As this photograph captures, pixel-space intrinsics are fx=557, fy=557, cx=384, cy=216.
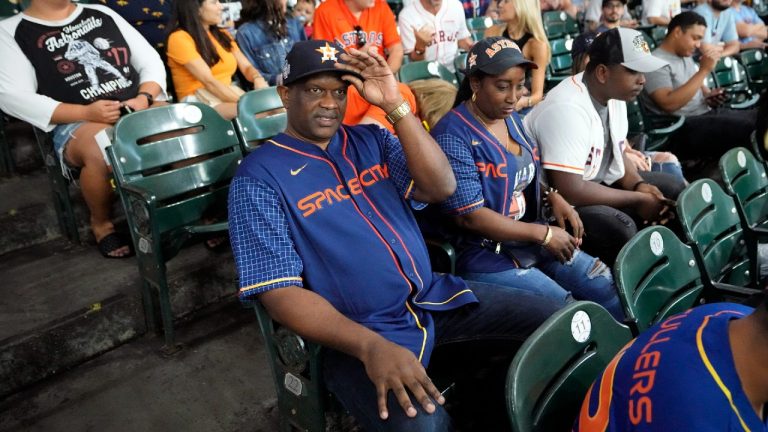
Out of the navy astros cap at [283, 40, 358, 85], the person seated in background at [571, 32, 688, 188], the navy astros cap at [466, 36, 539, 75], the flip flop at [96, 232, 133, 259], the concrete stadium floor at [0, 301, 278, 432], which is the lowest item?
the concrete stadium floor at [0, 301, 278, 432]

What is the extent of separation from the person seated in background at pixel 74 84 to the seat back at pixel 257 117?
0.57m

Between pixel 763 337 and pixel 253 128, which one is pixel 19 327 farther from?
pixel 763 337

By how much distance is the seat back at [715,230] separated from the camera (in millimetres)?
2016

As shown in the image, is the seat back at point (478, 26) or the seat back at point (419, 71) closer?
the seat back at point (419, 71)

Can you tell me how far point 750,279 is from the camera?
2256 millimetres

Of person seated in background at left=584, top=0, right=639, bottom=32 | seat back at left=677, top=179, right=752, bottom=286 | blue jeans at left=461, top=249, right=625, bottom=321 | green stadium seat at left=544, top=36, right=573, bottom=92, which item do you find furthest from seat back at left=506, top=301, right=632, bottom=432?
person seated in background at left=584, top=0, right=639, bottom=32

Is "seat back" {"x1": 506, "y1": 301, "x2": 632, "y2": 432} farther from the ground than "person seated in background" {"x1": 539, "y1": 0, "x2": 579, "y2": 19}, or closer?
closer

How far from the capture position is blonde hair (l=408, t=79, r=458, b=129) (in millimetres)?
2482

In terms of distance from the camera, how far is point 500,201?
2053 mm

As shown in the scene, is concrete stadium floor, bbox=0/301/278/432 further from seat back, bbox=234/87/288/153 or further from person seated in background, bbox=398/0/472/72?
person seated in background, bbox=398/0/472/72

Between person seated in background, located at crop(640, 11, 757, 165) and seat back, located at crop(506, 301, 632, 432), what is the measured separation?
3058mm

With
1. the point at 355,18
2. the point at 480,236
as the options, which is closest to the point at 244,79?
the point at 355,18

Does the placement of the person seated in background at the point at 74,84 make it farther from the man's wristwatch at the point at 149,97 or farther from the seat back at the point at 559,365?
the seat back at the point at 559,365

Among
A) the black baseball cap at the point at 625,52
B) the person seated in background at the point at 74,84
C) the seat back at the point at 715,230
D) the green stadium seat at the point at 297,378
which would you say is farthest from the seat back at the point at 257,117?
the seat back at the point at 715,230
